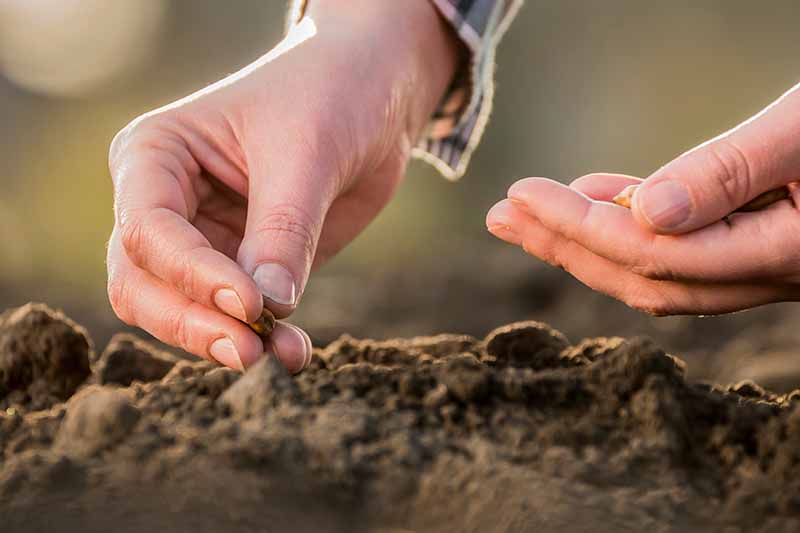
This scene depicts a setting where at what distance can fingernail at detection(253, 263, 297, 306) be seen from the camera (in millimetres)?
1304

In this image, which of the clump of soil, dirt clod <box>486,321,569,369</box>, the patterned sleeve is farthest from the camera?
the patterned sleeve

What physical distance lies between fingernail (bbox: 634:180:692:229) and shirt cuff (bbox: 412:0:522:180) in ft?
2.73

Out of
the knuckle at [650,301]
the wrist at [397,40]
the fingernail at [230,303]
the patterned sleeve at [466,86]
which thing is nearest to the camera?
the fingernail at [230,303]

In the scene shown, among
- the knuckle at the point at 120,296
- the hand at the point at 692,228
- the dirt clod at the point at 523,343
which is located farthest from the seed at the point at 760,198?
the knuckle at the point at 120,296

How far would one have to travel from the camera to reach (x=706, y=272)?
1.35 metres

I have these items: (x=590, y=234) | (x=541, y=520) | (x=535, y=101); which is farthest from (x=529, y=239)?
(x=535, y=101)

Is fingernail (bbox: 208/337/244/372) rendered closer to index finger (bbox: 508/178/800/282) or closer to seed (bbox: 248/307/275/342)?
seed (bbox: 248/307/275/342)

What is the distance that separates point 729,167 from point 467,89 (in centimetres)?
108

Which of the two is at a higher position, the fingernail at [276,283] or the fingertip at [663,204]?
the fingertip at [663,204]

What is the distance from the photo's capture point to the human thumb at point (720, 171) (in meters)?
1.26

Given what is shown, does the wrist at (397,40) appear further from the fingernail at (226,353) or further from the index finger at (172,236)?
the fingernail at (226,353)

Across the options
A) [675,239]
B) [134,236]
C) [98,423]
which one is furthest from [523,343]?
[98,423]

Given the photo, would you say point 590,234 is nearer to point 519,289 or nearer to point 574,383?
point 574,383

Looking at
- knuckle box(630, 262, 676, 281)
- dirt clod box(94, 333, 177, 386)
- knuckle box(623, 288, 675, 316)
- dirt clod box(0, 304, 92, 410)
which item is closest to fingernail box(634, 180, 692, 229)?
knuckle box(630, 262, 676, 281)
